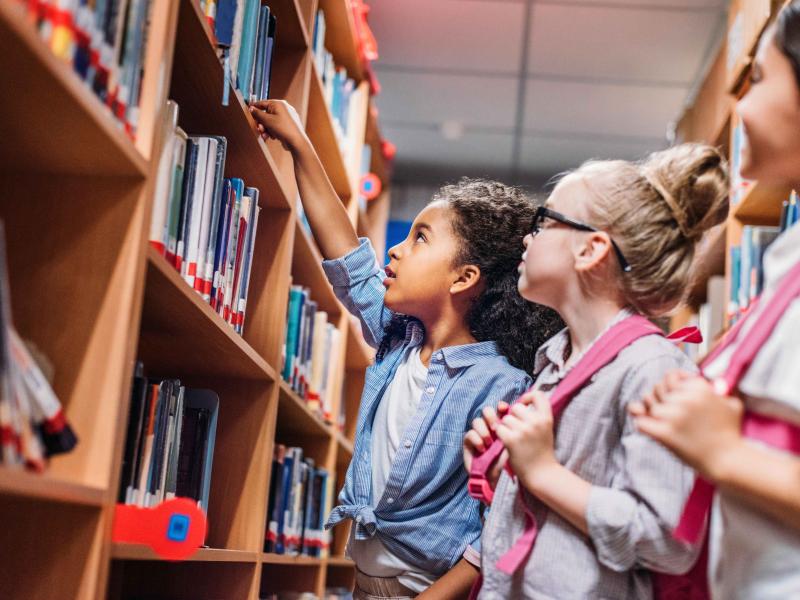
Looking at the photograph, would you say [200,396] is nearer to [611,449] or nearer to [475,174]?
[611,449]

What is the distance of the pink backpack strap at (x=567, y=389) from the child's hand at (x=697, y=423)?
0.80 ft

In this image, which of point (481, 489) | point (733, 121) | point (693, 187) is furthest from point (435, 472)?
point (733, 121)

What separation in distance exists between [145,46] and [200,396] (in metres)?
0.83

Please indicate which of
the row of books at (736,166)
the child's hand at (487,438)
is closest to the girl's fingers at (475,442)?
the child's hand at (487,438)

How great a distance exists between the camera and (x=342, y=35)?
3.16 metres

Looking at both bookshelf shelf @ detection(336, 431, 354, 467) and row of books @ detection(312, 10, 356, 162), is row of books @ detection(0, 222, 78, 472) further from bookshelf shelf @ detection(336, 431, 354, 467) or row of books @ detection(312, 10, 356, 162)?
bookshelf shelf @ detection(336, 431, 354, 467)

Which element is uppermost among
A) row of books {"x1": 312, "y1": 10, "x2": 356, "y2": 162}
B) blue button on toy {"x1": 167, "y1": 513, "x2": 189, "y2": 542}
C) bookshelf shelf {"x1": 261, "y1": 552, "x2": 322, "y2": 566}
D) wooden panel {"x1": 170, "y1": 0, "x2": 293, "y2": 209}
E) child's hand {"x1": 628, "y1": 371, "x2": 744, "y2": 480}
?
row of books {"x1": 312, "y1": 10, "x2": 356, "y2": 162}

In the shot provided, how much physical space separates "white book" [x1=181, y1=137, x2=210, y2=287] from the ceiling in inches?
91.5

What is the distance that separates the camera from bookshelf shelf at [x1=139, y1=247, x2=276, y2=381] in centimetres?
143

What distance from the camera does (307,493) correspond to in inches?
116

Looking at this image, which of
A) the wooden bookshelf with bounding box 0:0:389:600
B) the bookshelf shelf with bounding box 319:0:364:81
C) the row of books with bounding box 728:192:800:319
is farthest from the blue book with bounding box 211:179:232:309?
the row of books with bounding box 728:192:800:319

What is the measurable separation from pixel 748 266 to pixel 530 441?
1.66 metres

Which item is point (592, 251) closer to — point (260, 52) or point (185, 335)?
point (185, 335)

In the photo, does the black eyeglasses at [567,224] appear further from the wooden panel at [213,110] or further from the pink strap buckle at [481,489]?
the wooden panel at [213,110]
